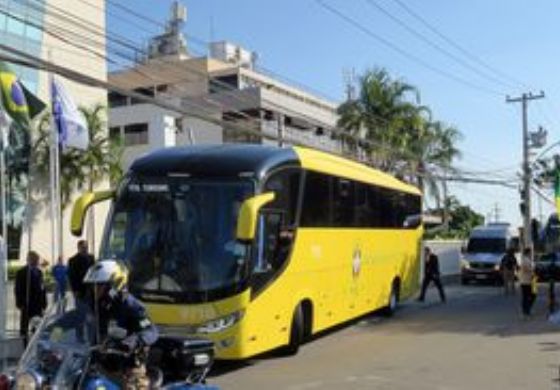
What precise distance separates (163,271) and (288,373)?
2.32 meters

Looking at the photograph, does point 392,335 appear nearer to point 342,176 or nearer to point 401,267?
point 342,176

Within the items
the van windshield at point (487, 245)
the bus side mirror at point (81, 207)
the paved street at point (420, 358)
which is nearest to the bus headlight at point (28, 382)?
the paved street at point (420, 358)

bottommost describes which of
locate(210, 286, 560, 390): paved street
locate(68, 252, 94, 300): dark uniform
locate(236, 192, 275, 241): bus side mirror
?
locate(210, 286, 560, 390): paved street

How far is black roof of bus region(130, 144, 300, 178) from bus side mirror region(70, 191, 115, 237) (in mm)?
649

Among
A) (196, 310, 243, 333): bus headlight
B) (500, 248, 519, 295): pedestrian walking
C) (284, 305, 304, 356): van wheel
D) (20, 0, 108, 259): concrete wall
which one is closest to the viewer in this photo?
(196, 310, 243, 333): bus headlight

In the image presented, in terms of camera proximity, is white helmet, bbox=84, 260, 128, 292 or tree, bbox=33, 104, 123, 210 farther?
tree, bbox=33, 104, 123, 210

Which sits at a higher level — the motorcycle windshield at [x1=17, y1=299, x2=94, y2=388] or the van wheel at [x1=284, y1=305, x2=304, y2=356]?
the motorcycle windshield at [x1=17, y1=299, x2=94, y2=388]

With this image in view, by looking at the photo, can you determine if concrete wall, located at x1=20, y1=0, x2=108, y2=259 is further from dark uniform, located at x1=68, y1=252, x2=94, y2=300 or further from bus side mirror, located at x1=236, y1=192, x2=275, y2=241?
A: bus side mirror, located at x1=236, y1=192, x2=275, y2=241

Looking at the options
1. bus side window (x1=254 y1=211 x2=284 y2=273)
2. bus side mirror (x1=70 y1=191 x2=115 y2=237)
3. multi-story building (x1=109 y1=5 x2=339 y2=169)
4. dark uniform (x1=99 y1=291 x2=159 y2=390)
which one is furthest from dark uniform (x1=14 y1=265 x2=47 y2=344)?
multi-story building (x1=109 y1=5 x2=339 y2=169)

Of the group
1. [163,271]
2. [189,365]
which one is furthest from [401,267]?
[189,365]

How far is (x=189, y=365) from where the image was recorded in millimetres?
7949

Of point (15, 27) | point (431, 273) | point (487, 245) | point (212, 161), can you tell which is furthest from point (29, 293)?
point (487, 245)

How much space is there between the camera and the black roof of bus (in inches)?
613

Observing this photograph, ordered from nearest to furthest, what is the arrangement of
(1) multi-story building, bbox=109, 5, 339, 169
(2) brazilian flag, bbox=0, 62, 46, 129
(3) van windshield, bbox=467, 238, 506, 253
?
(2) brazilian flag, bbox=0, 62, 46, 129
(3) van windshield, bbox=467, 238, 506, 253
(1) multi-story building, bbox=109, 5, 339, 169
